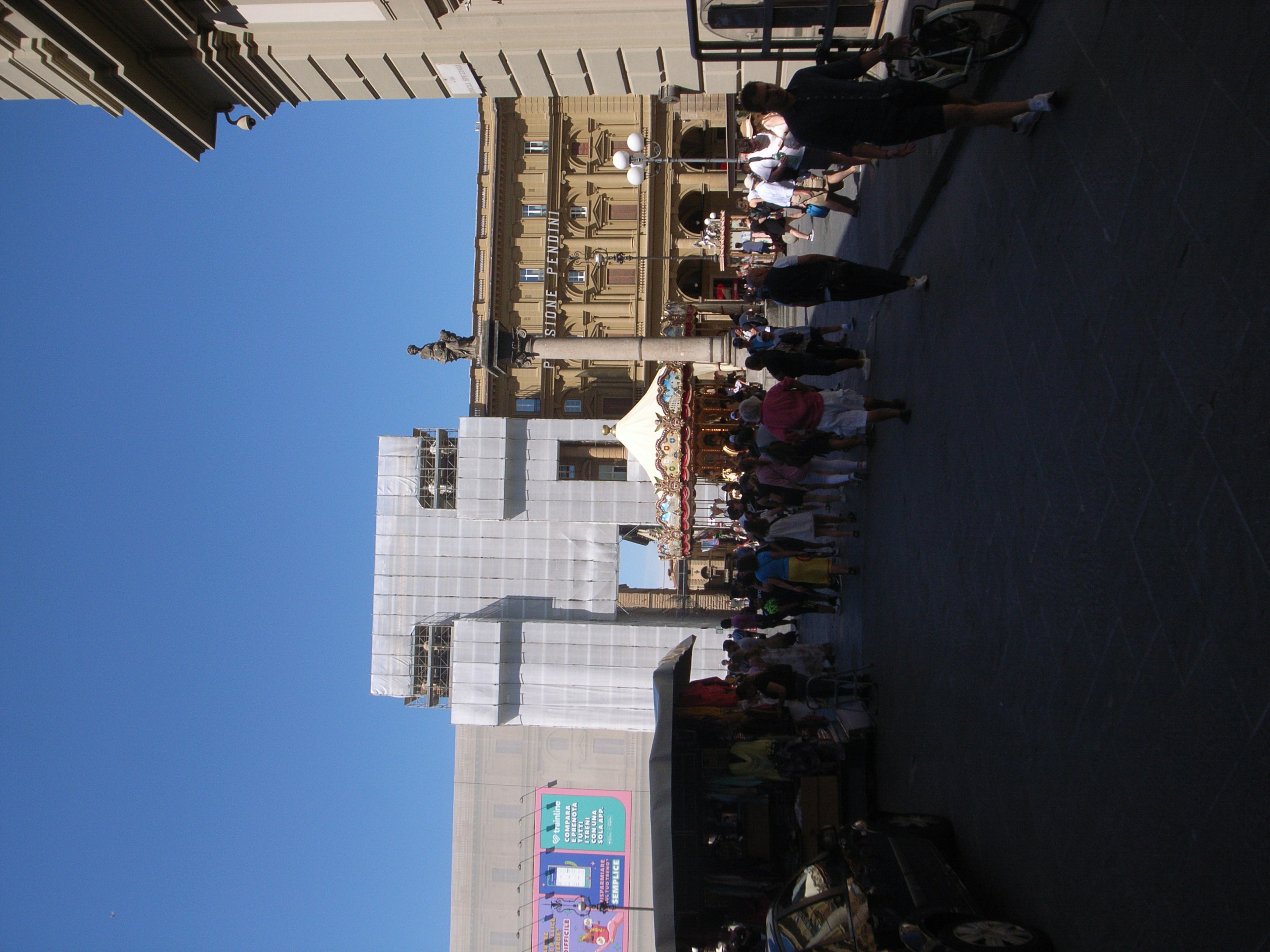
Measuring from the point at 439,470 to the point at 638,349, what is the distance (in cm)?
761

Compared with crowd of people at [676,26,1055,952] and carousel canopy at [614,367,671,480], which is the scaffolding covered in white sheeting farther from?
crowd of people at [676,26,1055,952]

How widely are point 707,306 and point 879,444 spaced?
18749mm

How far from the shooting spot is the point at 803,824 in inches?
337

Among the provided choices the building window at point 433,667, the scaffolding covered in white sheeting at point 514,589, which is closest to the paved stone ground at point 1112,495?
the scaffolding covered in white sheeting at point 514,589

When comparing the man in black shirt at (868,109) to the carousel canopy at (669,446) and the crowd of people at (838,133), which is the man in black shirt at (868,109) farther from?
the carousel canopy at (669,446)

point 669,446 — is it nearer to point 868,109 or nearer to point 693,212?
point 868,109

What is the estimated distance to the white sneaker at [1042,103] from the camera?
5.71 metres

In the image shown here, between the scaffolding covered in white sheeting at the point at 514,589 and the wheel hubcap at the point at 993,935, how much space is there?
812 inches

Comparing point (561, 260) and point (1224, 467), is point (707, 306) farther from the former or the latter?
point (1224, 467)

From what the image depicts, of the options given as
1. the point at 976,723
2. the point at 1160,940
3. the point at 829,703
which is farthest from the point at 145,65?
the point at 1160,940

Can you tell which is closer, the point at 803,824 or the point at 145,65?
the point at 803,824

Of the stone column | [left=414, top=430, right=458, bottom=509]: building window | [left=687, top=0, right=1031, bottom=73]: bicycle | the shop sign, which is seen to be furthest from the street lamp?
[left=687, top=0, right=1031, bottom=73]: bicycle

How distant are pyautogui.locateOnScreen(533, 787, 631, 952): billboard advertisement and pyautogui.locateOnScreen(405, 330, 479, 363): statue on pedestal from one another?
1739cm

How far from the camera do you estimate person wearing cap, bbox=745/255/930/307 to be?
8.80 m
